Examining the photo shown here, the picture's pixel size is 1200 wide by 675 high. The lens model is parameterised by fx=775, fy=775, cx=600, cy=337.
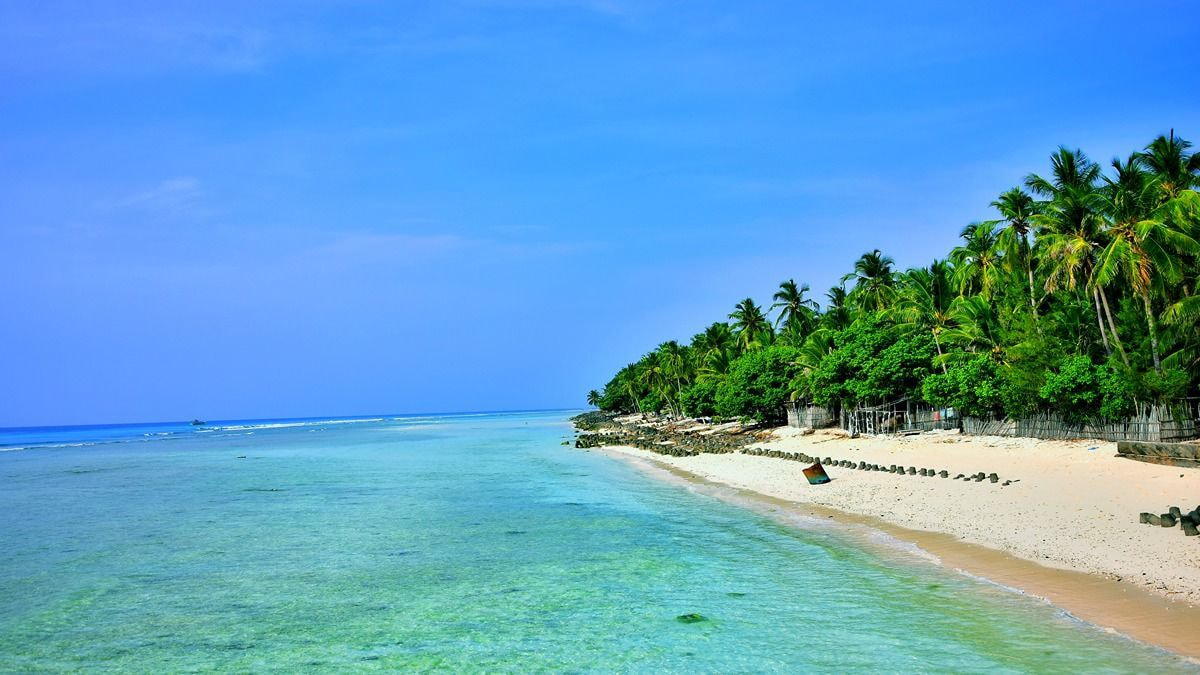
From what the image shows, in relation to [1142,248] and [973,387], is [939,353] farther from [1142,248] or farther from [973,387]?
[1142,248]

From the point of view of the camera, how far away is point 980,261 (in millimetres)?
40906

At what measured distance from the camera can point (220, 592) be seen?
14.3 m

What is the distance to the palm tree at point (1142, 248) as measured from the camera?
82.4ft

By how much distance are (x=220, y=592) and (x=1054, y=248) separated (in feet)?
93.3

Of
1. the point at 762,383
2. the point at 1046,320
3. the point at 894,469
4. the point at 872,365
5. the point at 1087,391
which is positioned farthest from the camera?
the point at 762,383

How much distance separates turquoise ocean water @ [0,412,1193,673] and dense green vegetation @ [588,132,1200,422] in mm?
14509

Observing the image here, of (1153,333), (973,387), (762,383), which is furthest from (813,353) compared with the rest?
(1153,333)

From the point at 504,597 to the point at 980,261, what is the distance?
36132mm

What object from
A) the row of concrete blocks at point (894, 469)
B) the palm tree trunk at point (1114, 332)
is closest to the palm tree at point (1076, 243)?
the palm tree trunk at point (1114, 332)

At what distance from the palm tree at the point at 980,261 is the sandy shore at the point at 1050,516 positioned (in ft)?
37.4

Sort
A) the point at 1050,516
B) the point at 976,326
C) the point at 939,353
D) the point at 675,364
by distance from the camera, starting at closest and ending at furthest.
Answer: the point at 1050,516, the point at 976,326, the point at 939,353, the point at 675,364

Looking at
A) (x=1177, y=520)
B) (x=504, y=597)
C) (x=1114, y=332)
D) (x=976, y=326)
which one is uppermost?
(x=976, y=326)

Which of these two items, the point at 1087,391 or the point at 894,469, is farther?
the point at 1087,391

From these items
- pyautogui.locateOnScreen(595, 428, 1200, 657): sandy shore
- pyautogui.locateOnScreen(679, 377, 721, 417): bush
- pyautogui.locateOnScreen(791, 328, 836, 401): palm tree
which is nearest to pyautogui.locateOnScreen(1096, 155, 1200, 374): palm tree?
pyautogui.locateOnScreen(595, 428, 1200, 657): sandy shore
